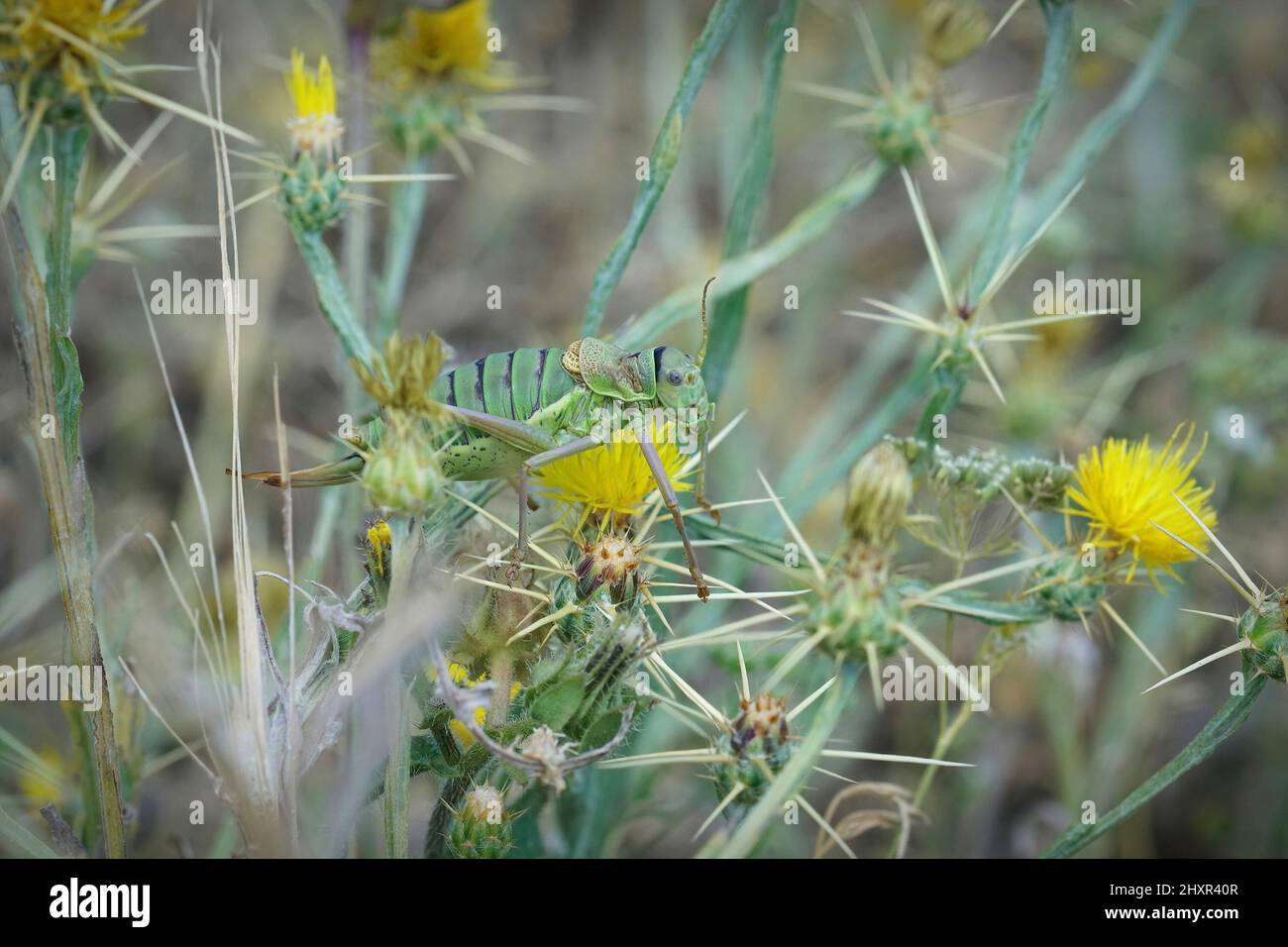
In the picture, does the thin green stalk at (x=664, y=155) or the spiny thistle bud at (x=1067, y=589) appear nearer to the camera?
the spiny thistle bud at (x=1067, y=589)

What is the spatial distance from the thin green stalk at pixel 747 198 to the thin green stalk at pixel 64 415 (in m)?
1.19

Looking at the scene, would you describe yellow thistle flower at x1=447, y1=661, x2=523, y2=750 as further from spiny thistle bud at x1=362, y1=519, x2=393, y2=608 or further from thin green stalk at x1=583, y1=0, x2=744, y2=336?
thin green stalk at x1=583, y1=0, x2=744, y2=336

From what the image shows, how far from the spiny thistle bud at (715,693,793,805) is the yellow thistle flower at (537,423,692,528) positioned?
14.7 inches

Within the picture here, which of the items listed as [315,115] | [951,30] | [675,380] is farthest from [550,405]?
[951,30]

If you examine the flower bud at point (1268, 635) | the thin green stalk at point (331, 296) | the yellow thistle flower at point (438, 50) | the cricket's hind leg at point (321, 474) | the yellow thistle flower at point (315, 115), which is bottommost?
the flower bud at point (1268, 635)

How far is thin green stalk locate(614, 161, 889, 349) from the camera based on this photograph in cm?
214

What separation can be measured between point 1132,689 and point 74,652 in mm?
2613

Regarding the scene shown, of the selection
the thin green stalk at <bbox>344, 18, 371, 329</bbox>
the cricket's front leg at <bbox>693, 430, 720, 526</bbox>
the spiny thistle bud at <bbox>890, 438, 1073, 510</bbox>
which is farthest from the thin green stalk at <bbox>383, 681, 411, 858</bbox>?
the thin green stalk at <bbox>344, 18, 371, 329</bbox>

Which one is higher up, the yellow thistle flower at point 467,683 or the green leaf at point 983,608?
the green leaf at point 983,608

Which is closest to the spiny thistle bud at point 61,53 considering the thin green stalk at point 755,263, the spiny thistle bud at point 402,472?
the spiny thistle bud at point 402,472

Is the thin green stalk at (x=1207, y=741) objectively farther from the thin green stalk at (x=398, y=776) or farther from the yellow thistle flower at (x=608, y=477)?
the thin green stalk at (x=398, y=776)

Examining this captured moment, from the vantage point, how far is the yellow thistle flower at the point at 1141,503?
70.8 inches

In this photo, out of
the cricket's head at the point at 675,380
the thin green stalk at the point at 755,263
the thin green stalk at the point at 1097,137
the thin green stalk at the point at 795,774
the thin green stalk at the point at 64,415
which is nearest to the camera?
the thin green stalk at the point at 795,774

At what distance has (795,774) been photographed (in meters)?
1.46
